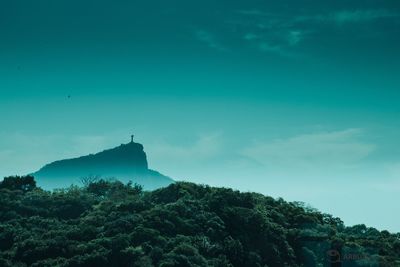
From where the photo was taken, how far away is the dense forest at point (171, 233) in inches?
1697

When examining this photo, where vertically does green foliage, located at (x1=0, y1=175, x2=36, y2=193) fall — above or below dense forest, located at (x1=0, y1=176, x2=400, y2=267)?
above

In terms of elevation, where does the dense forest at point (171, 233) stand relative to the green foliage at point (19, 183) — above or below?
below

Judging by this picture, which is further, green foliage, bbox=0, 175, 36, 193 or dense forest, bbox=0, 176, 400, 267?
green foliage, bbox=0, 175, 36, 193

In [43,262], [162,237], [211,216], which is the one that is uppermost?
[211,216]

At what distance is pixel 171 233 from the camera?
50.3m

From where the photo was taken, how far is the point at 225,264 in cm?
4553

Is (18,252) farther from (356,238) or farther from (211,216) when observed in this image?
(356,238)

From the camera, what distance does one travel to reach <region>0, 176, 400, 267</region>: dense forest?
141ft

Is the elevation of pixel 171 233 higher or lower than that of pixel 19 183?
lower

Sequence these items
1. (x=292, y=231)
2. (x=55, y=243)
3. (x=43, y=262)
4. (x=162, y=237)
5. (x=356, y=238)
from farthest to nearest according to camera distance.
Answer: (x=356, y=238), (x=292, y=231), (x=162, y=237), (x=55, y=243), (x=43, y=262)

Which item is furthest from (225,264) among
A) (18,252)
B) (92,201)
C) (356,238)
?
(356,238)

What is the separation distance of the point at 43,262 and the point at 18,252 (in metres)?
4.86

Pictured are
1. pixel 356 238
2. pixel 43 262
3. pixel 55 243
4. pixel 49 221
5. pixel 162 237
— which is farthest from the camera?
pixel 356 238

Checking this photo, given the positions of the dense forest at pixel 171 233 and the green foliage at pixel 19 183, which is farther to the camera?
the green foliage at pixel 19 183
